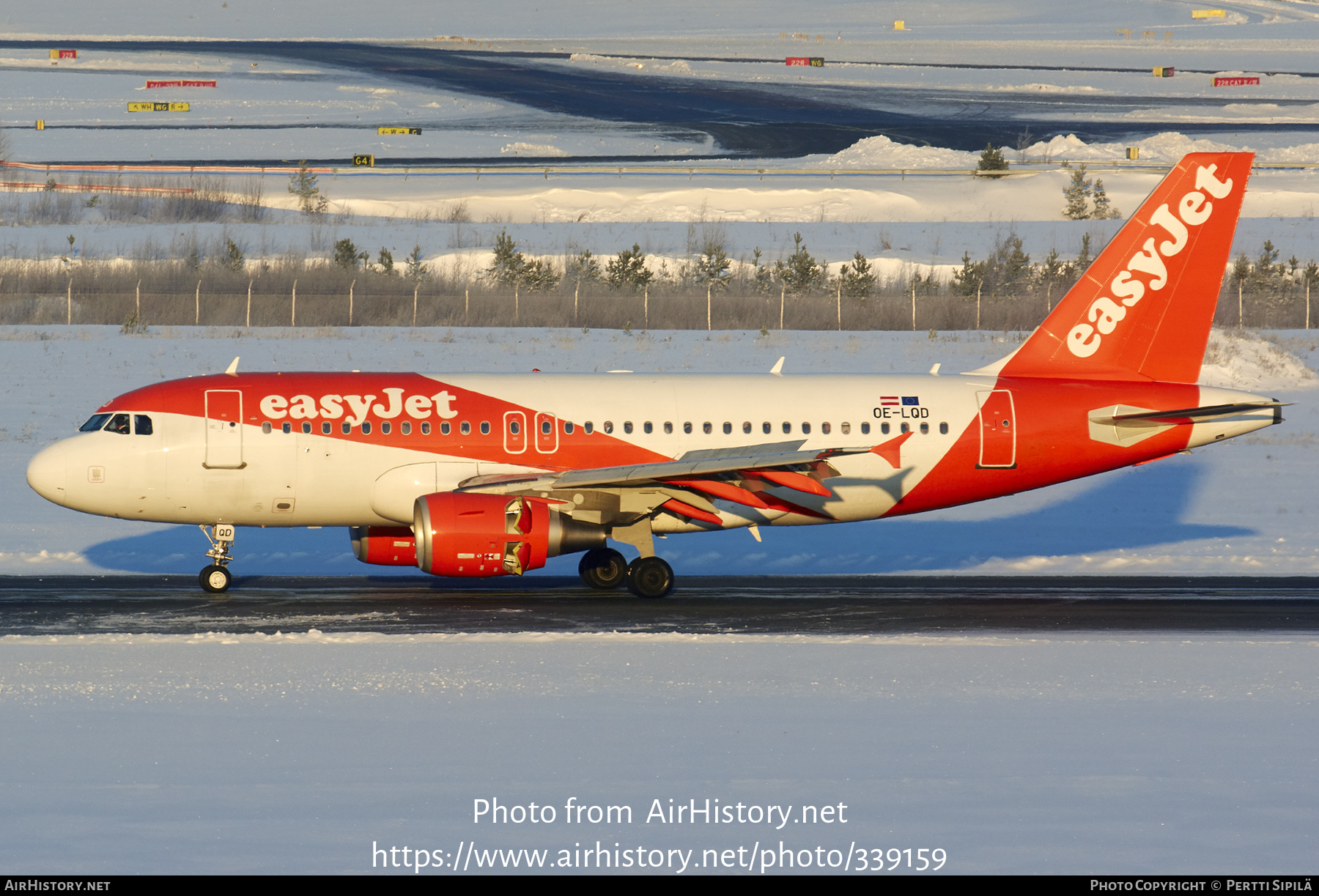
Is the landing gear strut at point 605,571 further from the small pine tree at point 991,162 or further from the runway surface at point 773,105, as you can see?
the runway surface at point 773,105

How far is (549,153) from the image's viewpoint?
365 ft

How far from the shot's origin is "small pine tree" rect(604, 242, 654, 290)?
68.5 meters

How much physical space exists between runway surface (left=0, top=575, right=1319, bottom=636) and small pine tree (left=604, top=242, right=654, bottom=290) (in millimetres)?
41338

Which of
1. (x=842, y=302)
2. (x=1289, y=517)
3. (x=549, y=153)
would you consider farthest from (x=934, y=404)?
(x=549, y=153)

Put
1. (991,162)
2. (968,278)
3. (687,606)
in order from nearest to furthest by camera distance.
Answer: (687,606) < (968,278) < (991,162)

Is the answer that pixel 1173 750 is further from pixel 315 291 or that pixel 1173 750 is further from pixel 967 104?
pixel 967 104

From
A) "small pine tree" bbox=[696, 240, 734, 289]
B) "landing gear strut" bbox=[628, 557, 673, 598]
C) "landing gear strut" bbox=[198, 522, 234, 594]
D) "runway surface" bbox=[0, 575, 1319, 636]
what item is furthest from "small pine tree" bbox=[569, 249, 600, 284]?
"landing gear strut" bbox=[628, 557, 673, 598]

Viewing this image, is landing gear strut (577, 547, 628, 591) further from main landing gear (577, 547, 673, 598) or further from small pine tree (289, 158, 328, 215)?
small pine tree (289, 158, 328, 215)

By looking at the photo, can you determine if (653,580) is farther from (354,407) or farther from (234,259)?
(234,259)

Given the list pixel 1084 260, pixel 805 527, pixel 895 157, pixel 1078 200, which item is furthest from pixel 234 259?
pixel 895 157

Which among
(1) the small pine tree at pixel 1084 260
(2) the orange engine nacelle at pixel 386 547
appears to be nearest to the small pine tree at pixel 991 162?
(1) the small pine tree at pixel 1084 260

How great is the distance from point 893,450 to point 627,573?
5.45 meters

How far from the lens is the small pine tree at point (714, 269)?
69875 mm

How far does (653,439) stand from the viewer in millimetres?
26484
